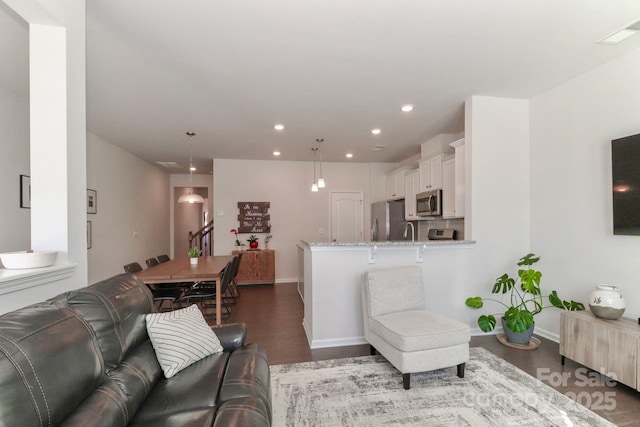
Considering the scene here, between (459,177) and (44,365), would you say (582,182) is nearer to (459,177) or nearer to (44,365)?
(459,177)

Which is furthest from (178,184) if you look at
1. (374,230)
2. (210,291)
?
(374,230)

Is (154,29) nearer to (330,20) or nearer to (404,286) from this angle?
(330,20)

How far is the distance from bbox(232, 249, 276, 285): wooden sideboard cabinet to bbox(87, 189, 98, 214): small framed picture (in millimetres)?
2667

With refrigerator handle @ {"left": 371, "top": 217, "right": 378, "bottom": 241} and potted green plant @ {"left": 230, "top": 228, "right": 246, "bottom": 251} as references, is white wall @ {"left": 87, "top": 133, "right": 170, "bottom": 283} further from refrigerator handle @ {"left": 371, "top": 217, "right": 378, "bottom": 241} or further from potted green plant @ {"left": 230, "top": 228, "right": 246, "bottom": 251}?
refrigerator handle @ {"left": 371, "top": 217, "right": 378, "bottom": 241}

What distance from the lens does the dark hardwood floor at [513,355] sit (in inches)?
83.0

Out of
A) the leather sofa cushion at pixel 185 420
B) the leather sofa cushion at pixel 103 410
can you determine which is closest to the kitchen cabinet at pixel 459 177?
the leather sofa cushion at pixel 185 420

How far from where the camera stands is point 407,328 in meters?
2.37

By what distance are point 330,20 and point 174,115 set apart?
270 cm

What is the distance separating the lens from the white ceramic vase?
7.85 feet

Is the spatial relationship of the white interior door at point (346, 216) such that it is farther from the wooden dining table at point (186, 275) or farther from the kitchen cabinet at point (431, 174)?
the wooden dining table at point (186, 275)

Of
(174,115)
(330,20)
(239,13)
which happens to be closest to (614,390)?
(330,20)

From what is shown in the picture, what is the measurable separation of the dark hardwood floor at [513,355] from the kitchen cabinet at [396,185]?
3.04m

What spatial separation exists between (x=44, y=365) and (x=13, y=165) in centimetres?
348

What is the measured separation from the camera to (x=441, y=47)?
244 cm
